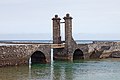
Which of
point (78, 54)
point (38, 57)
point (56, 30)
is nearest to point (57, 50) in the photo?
point (56, 30)

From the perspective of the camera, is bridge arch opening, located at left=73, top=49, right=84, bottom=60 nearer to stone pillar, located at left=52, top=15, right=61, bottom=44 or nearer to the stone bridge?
the stone bridge

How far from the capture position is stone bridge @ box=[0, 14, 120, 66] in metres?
32.1

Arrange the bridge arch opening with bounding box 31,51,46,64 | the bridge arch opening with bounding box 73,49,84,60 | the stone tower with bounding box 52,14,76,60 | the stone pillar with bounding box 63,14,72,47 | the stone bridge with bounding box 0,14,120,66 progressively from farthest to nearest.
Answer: the bridge arch opening with bounding box 73,49,84,60
the stone pillar with bounding box 63,14,72,47
the stone tower with bounding box 52,14,76,60
the bridge arch opening with bounding box 31,51,46,64
the stone bridge with bounding box 0,14,120,66

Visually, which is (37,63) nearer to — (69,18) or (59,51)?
(59,51)

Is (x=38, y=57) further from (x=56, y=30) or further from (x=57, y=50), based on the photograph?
(x=56, y=30)

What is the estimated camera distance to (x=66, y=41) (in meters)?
41.5

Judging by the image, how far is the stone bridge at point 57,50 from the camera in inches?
1262

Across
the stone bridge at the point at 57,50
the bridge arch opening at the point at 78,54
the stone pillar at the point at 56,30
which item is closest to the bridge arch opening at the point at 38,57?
the stone bridge at the point at 57,50

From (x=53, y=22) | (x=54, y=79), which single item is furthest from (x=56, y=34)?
(x=54, y=79)

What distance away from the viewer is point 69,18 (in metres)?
41.4

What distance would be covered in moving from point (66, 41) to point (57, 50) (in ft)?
4.86

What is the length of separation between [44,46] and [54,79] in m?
11.4

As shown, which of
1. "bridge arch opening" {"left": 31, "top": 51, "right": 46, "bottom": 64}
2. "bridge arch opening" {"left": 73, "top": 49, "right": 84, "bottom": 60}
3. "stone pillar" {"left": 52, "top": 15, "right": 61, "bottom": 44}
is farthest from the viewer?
"bridge arch opening" {"left": 73, "top": 49, "right": 84, "bottom": 60}

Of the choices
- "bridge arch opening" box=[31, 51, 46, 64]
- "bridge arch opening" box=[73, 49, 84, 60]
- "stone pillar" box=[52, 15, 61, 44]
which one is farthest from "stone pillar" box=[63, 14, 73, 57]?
"bridge arch opening" box=[31, 51, 46, 64]
